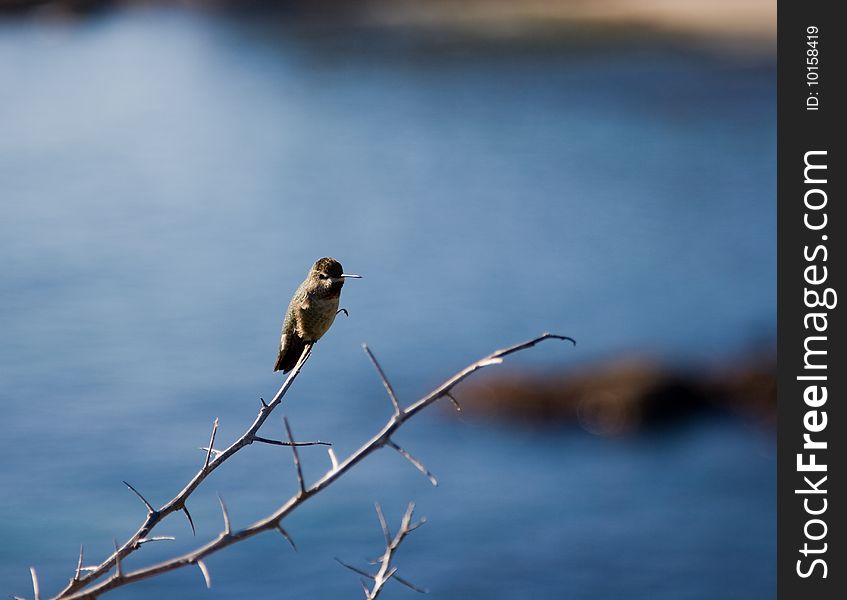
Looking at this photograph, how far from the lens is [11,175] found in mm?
29438

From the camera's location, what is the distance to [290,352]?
393 cm

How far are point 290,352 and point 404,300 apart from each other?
20.3 metres

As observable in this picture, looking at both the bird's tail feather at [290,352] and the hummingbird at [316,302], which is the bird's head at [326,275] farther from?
the bird's tail feather at [290,352]

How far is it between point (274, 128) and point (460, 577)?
2100 cm

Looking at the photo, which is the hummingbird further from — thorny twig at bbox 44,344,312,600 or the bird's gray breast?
thorny twig at bbox 44,344,312,600

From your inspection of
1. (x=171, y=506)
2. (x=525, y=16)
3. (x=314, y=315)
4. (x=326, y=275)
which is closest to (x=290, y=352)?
(x=314, y=315)

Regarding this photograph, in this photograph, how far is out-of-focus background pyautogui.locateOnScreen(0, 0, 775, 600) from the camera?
17.6 metres

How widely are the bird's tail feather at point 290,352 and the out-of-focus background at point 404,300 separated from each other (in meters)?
12.2

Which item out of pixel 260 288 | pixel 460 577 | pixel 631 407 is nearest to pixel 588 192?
pixel 260 288

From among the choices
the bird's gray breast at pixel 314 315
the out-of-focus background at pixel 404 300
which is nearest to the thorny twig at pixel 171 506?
the bird's gray breast at pixel 314 315

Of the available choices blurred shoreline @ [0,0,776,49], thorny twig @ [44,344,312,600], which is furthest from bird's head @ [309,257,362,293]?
blurred shoreline @ [0,0,776,49]

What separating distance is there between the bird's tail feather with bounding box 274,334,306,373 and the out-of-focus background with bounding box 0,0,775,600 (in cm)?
1220
